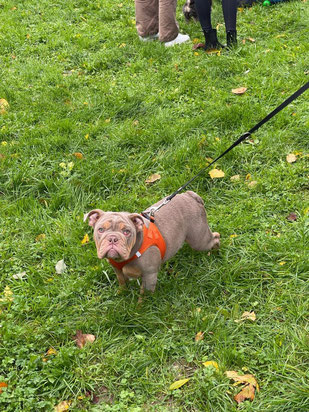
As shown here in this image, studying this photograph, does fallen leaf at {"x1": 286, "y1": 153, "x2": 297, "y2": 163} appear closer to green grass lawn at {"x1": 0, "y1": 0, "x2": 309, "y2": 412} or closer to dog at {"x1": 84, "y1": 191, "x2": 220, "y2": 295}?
green grass lawn at {"x1": 0, "y1": 0, "x2": 309, "y2": 412}

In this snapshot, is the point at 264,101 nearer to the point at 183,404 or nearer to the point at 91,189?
the point at 91,189

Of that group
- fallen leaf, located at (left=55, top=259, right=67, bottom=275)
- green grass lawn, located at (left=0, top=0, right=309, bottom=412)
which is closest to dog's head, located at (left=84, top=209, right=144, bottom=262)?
green grass lawn, located at (left=0, top=0, right=309, bottom=412)

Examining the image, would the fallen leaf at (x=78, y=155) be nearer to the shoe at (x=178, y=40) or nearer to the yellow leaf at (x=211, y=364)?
the yellow leaf at (x=211, y=364)

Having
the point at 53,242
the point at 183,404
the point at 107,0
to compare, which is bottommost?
the point at 183,404

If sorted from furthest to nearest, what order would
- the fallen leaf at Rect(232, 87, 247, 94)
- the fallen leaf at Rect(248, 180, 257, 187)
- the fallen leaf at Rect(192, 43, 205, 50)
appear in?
the fallen leaf at Rect(192, 43, 205, 50)
the fallen leaf at Rect(232, 87, 247, 94)
the fallen leaf at Rect(248, 180, 257, 187)

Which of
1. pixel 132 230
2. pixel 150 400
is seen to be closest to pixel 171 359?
Result: pixel 150 400

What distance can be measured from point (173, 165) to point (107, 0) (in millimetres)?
4845

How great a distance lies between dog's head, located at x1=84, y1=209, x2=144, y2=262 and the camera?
2.40 metres

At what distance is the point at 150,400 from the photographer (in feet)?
8.19

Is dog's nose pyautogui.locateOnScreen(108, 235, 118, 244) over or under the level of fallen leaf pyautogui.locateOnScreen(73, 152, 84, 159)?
over

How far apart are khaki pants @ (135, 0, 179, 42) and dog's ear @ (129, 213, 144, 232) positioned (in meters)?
4.22

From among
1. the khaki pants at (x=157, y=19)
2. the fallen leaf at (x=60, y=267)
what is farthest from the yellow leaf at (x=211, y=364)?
the khaki pants at (x=157, y=19)

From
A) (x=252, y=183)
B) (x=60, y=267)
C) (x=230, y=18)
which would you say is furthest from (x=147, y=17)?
(x=60, y=267)

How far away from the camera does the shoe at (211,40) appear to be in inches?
221
